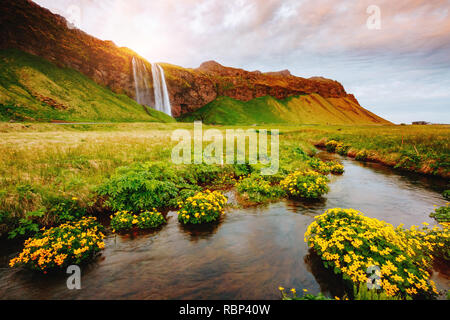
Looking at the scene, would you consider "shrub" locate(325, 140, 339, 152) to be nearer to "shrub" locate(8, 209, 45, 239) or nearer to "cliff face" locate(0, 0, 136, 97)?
"shrub" locate(8, 209, 45, 239)

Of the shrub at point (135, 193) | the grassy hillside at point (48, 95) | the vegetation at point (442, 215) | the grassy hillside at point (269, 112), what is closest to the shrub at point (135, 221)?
the shrub at point (135, 193)

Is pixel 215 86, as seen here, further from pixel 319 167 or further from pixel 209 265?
pixel 209 265

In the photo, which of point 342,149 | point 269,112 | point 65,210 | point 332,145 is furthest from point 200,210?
point 269,112

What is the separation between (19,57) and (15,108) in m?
47.4

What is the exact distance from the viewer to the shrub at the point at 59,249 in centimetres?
534

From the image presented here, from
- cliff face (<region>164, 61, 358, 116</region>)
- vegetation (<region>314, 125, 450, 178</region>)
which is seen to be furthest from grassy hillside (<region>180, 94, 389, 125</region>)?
vegetation (<region>314, 125, 450, 178</region>)

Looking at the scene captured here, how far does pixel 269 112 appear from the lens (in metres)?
160

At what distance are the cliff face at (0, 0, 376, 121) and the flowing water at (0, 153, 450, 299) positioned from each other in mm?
114853

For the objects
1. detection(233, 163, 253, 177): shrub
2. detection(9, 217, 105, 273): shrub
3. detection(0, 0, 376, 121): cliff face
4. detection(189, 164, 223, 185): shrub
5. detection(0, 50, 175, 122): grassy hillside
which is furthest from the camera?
detection(0, 0, 376, 121): cliff face

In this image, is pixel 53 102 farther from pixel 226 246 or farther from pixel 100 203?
pixel 226 246

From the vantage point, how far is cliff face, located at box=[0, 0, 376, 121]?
80750 millimetres

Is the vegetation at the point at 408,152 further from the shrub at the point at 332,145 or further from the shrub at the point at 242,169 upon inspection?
the shrub at the point at 242,169

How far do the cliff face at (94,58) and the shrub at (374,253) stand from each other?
120m

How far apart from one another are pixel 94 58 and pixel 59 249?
432 ft
